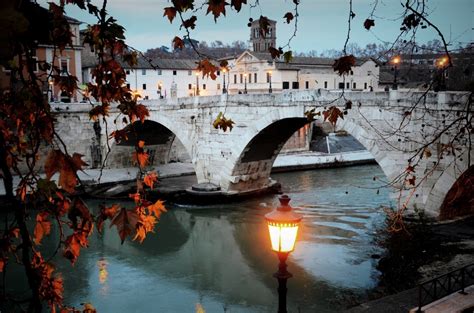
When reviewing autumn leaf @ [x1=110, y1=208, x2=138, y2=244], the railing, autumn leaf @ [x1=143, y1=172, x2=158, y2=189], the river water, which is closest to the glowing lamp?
autumn leaf @ [x1=143, y1=172, x2=158, y2=189]

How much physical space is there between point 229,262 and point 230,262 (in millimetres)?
25

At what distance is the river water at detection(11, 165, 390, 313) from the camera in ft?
30.3

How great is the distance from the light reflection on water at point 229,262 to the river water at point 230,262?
0.07ft

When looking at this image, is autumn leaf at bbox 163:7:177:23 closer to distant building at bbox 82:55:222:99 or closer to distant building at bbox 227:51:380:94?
distant building at bbox 227:51:380:94

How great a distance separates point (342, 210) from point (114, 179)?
9768 mm

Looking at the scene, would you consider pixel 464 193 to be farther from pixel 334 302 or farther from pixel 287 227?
pixel 287 227

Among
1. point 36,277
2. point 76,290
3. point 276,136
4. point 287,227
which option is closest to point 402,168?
point 276,136

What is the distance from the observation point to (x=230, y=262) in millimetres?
11828

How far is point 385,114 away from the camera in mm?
12242

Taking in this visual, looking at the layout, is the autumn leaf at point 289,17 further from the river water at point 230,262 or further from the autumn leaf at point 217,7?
the river water at point 230,262

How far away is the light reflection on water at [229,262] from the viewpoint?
30.5 feet

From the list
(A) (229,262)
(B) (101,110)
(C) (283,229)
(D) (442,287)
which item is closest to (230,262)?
(A) (229,262)

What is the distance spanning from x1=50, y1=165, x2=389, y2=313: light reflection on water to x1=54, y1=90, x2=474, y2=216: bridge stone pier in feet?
5.49

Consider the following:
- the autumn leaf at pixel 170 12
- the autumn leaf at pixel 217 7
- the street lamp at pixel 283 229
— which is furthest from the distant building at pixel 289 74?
the autumn leaf at pixel 217 7
